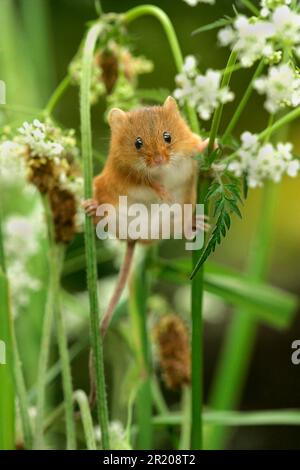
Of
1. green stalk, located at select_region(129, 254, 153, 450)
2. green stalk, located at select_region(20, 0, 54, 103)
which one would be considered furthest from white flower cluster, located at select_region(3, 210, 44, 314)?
green stalk, located at select_region(20, 0, 54, 103)

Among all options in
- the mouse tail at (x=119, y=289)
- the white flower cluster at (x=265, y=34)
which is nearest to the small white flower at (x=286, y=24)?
the white flower cluster at (x=265, y=34)

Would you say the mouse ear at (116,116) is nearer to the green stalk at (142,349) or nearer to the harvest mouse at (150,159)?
the harvest mouse at (150,159)

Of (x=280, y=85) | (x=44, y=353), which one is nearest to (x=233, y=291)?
(x=44, y=353)

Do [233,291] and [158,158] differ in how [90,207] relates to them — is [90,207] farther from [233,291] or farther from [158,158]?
[233,291]

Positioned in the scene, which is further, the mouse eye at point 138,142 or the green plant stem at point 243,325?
the green plant stem at point 243,325

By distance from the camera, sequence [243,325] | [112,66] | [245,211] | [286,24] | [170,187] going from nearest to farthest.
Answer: [286,24]
[170,187]
[112,66]
[243,325]
[245,211]

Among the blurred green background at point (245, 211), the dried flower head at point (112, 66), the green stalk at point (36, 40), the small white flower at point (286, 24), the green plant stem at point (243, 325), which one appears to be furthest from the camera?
the blurred green background at point (245, 211)
